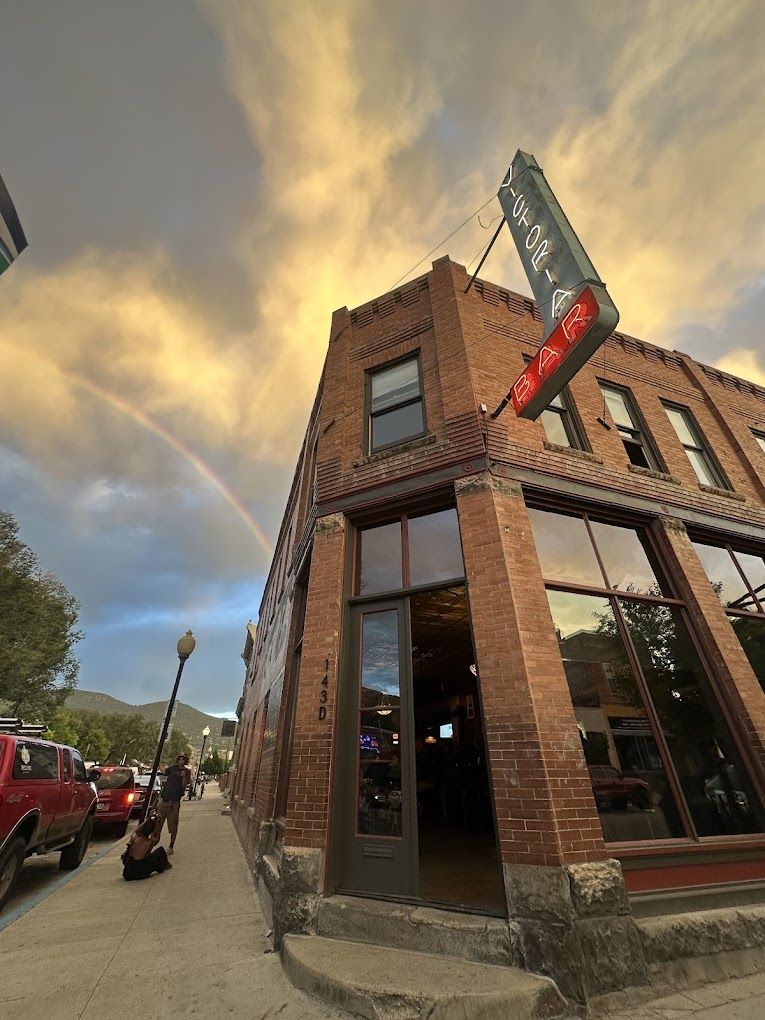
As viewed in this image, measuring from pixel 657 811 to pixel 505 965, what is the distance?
2.46 metres

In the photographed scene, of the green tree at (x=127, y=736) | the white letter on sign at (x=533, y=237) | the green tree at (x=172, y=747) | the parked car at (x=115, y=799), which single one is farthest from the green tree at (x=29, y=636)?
the green tree at (x=172, y=747)

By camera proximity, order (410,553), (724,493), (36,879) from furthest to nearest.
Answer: (724,493) < (36,879) < (410,553)

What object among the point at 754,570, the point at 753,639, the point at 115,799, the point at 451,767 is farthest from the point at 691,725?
the point at 115,799

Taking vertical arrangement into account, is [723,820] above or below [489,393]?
below

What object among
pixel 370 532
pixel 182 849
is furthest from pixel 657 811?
pixel 182 849

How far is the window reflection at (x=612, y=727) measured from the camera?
500cm

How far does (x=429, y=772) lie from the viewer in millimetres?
11727

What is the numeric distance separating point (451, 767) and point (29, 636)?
28.0 metres

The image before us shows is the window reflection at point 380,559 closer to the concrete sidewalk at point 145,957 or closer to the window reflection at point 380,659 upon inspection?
the window reflection at point 380,659

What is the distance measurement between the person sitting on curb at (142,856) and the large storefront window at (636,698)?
289 inches

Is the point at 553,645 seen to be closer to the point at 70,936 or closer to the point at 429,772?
the point at 70,936

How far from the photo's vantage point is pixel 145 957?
4.41m

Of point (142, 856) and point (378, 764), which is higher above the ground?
point (378, 764)

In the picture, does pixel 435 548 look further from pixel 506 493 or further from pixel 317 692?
pixel 317 692
